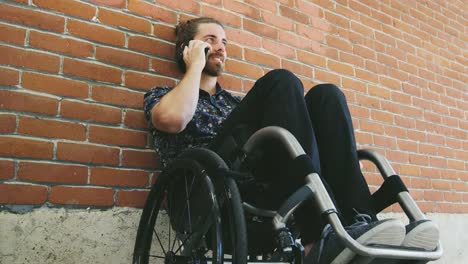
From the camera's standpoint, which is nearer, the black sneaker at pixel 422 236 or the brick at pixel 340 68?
the black sneaker at pixel 422 236

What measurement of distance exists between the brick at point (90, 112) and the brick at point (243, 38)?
69 cm

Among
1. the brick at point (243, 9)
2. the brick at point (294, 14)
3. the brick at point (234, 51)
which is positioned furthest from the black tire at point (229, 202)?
the brick at point (294, 14)

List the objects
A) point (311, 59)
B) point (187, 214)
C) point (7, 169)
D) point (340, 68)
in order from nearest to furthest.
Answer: point (187, 214), point (7, 169), point (311, 59), point (340, 68)

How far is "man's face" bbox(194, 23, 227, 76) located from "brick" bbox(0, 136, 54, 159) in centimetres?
67

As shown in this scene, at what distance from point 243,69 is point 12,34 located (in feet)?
3.28

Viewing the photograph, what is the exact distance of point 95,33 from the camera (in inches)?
65.9

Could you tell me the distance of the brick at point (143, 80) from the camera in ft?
5.66

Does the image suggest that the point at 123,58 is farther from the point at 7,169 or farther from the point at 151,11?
the point at 7,169

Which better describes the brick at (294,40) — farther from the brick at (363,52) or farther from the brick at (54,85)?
the brick at (54,85)

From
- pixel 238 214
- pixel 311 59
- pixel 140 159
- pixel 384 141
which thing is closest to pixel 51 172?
pixel 140 159

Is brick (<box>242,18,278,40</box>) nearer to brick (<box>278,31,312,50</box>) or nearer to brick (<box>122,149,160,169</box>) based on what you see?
brick (<box>278,31,312,50</box>)

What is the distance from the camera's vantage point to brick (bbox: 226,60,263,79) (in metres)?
2.04

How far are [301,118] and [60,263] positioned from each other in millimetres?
958

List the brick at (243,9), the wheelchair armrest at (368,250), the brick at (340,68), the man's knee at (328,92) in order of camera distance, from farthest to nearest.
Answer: the brick at (340,68)
the brick at (243,9)
the man's knee at (328,92)
the wheelchair armrest at (368,250)
